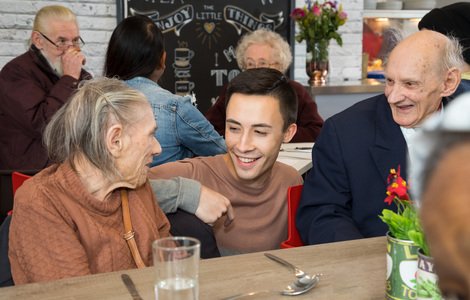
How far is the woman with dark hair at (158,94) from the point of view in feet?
8.87

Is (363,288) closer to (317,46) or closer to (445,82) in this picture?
(445,82)

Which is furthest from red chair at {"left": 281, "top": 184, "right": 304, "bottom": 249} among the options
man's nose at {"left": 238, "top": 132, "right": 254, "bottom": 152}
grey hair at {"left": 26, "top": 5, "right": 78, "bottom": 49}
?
grey hair at {"left": 26, "top": 5, "right": 78, "bottom": 49}

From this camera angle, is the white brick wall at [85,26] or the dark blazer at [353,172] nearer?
the dark blazer at [353,172]

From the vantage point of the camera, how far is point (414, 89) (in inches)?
73.9

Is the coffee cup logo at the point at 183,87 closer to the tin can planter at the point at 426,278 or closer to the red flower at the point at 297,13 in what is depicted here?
the red flower at the point at 297,13

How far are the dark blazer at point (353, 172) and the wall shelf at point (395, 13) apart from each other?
362 centimetres

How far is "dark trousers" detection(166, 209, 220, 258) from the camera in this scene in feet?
5.31

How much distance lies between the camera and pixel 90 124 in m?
1.47

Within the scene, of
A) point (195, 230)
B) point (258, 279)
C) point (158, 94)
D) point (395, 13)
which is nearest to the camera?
point (258, 279)

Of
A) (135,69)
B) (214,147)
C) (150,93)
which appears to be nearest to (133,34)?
(135,69)

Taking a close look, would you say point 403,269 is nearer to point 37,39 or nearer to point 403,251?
point 403,251

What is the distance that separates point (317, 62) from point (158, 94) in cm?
Answer: 234

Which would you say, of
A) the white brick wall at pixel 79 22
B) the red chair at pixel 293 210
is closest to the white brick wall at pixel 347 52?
the white brick wall at pixel 79 22

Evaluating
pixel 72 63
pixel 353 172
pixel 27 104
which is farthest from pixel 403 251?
pixel 72 63
